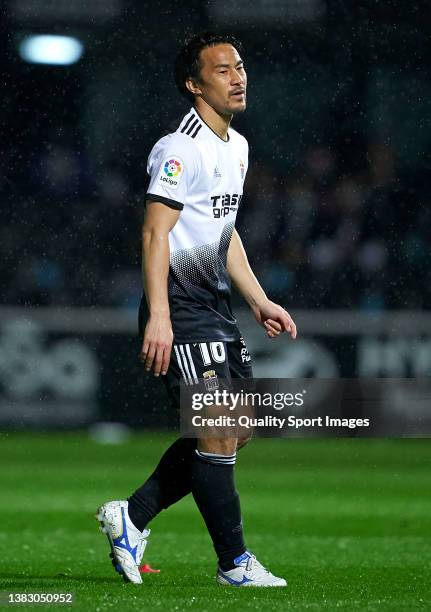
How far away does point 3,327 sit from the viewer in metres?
10.1

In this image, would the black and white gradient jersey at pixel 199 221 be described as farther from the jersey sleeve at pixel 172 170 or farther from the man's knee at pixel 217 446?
the man's knee at pixel 217 446

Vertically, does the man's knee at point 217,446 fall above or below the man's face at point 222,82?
below

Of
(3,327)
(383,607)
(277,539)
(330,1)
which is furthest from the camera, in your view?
(330,1)

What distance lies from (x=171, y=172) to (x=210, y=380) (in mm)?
655

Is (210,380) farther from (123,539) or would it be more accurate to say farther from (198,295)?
(123,539)

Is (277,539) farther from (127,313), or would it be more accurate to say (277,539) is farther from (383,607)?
(127,313)

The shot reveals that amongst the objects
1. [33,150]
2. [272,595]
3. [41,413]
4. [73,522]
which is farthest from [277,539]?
[33,150]

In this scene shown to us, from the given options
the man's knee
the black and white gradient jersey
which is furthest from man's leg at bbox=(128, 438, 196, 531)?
the black and white gradient jersey

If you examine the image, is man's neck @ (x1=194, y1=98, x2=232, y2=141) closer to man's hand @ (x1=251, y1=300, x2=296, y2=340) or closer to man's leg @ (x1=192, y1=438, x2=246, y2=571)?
man's hand @ (x1=251, y1=300, x2=296, y2=340)

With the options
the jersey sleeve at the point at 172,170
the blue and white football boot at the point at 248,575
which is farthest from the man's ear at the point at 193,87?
the blue and white football boot at the point at 248,575

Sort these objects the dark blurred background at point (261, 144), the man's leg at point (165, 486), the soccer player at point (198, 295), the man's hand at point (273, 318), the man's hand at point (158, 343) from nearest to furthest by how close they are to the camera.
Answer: the man's hand at point (158, 343), the soccer player at point (198, 295), the man's leg at point (165, 486), the man's hand at point (273, 318), the dark blurred background at point (261, 144)

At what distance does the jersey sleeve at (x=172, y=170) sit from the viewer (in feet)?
14.1

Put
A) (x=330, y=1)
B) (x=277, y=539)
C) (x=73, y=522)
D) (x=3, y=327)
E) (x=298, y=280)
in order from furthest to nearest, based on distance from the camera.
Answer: (x=330, y=1), (x=298, y=280), (x=3, y=327), (x=73, y=522), (x=277, y=539)

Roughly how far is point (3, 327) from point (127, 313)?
904 mm
